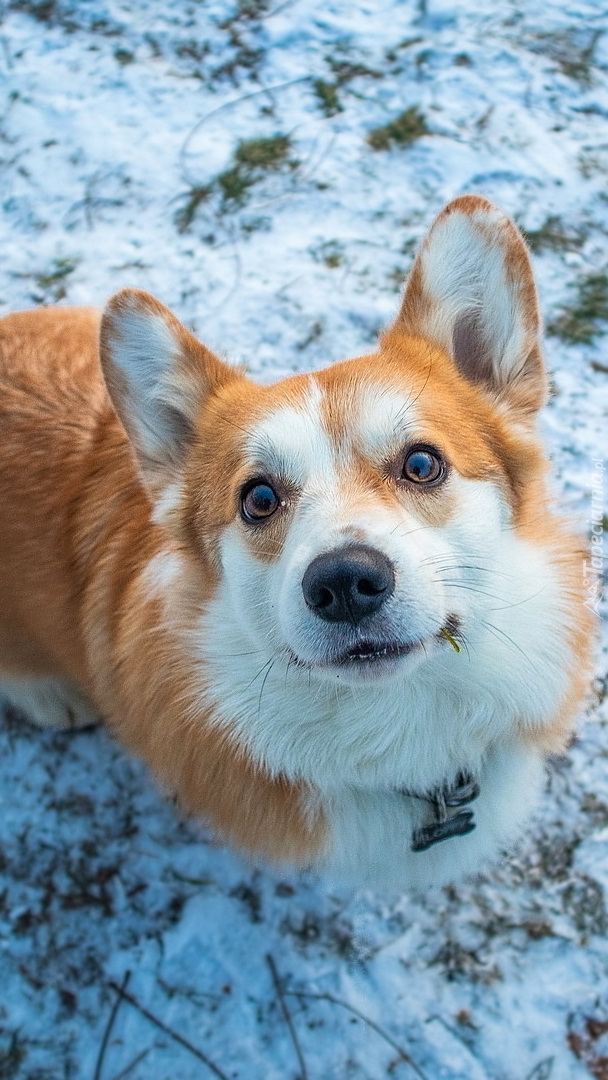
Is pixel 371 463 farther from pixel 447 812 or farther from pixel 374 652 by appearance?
pixel 447 812

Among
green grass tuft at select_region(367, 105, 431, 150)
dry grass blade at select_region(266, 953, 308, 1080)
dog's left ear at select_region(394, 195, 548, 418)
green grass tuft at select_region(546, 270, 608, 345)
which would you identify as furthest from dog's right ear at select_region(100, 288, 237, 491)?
green grass tuft at select_region(367, 105, 431, 150)

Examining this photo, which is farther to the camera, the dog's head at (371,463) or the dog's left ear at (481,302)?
the dog's left ear at (481,302)

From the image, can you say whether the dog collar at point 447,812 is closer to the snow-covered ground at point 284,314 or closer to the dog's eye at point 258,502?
the snow-covered ground at point 284,314

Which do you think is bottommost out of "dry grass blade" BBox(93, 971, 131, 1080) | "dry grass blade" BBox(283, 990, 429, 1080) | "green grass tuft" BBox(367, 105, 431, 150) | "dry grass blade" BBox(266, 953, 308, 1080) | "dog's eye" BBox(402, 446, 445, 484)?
"dry grass blade" BBox(93, 971, 131, 1080)

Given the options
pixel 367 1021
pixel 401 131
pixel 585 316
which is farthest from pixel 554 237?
pixel 367 1021

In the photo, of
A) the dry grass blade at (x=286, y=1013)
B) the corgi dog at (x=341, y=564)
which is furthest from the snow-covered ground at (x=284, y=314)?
the corgi dog at (x=341, y=564)

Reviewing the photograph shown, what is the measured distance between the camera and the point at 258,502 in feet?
6.85

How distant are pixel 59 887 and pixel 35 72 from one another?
14.1 feet

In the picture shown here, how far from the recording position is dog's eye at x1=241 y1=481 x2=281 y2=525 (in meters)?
2.06

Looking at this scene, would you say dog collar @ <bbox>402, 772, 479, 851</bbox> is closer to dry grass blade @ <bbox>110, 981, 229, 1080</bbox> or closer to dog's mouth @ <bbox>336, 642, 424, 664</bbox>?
dog's mouth @ <bbox>336, 642, 424, 664</bbox>

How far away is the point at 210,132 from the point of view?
Result: 4.42m

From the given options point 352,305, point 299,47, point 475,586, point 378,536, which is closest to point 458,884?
point 475,586

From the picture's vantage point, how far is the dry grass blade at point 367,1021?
265 centimetres

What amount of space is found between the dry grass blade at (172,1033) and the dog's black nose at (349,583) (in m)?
1.86
